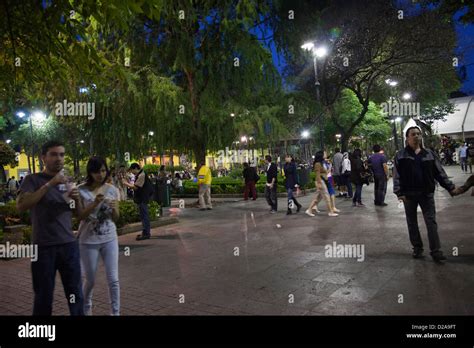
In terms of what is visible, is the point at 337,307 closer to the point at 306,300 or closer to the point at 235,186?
the point at 306,300

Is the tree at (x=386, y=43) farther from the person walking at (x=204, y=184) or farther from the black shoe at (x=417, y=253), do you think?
the black shoe at (x=417, y=253)

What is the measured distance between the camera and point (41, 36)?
545 cm

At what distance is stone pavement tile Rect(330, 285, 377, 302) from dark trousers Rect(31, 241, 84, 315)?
276 cm

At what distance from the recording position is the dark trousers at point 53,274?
129 inches

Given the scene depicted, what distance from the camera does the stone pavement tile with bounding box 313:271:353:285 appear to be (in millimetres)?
5117

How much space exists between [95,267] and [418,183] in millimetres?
4582

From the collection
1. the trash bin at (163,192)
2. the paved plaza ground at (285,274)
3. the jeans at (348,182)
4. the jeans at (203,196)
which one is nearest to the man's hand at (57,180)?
the paved plaza ground at (285,274)

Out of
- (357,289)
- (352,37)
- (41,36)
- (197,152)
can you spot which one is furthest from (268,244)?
(352,37)

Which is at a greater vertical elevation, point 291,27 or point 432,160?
point 291,27

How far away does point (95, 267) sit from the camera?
3.84m

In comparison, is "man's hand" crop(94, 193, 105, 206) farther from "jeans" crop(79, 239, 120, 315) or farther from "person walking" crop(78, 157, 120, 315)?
"jeans" crop(79, 239, 120, 315)

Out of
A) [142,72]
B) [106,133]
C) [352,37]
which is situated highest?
[352,37]
